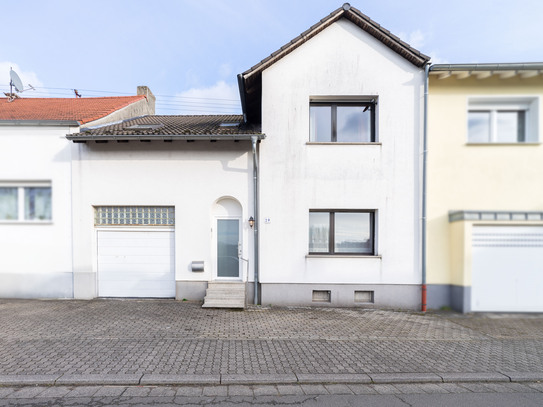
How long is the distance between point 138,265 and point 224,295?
269 centimetres

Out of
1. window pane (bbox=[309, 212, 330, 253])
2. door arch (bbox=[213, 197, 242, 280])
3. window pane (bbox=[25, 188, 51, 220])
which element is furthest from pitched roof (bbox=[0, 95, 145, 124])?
window pane (bbox=[309, 212, 330, 253])

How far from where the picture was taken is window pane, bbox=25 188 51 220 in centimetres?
807

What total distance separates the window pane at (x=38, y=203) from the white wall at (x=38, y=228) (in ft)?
1.00

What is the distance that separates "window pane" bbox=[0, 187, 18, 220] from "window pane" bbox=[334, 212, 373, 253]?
9.08 meters

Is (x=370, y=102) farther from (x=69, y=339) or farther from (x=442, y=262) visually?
(x=69, y=339)

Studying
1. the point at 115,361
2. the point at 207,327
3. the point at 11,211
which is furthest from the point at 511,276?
the point at 11,211

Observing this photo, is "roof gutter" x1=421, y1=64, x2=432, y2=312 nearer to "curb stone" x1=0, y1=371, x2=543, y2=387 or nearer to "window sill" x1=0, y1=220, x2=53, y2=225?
"curb stone" x1=0, y1=371, x2=543, y2=387

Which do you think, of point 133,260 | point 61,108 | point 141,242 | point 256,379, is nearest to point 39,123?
point 61,108

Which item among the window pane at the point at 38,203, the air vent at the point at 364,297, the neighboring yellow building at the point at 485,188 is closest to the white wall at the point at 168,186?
the window pane at the point at 38,203

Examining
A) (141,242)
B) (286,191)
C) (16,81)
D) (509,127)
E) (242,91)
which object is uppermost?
(16,81)

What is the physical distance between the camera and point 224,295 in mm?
7387

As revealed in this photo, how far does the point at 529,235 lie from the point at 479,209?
→ 47.9 inches

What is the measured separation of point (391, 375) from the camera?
4.14m

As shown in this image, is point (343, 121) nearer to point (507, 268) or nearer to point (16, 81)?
point (507, 268)
